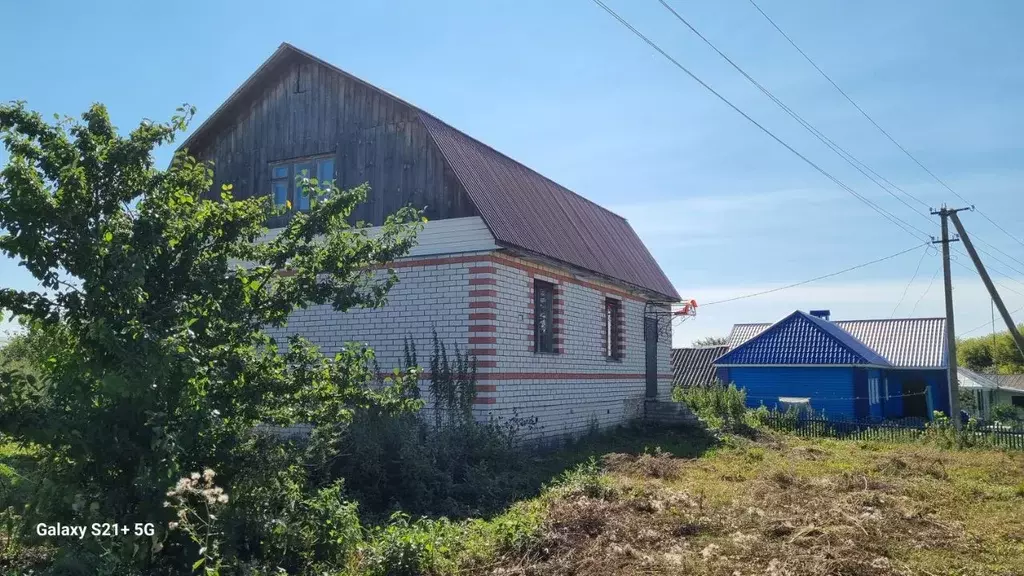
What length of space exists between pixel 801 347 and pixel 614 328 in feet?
42.4

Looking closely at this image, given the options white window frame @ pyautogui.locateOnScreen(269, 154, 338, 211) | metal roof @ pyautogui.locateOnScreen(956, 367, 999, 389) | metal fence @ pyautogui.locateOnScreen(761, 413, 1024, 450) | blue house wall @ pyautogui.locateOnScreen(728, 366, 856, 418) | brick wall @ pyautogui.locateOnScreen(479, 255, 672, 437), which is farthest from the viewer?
metal roof @ pyautogui.locateOnScreen(956, 367, 999, 389)

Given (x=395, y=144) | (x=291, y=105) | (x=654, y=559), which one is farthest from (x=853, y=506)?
(x=291, y=105)

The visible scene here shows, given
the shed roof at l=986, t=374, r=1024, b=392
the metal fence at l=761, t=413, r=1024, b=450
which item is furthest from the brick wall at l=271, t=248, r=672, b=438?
the shed roof at l=986, t=374, r=1024, b=392

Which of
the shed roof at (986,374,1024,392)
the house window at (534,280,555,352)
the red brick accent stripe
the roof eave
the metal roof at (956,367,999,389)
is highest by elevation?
the roof eave

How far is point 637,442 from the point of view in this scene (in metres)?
15.3

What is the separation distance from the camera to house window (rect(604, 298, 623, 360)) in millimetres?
17250

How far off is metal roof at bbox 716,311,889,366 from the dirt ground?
48.8ft

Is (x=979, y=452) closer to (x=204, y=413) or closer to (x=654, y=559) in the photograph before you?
(x=654, y=559)

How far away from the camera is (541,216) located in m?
14.9

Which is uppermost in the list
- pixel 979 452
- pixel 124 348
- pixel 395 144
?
pixel 395 144

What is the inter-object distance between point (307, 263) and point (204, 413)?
1654mm

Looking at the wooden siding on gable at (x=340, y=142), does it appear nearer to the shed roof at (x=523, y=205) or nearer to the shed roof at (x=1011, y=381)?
the shed roof at (x=523, y=205)

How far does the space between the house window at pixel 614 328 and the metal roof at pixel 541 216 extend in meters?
0.67

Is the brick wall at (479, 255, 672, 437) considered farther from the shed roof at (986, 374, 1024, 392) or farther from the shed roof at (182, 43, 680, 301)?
the shed roof at (986, 374, 1024, 392)
